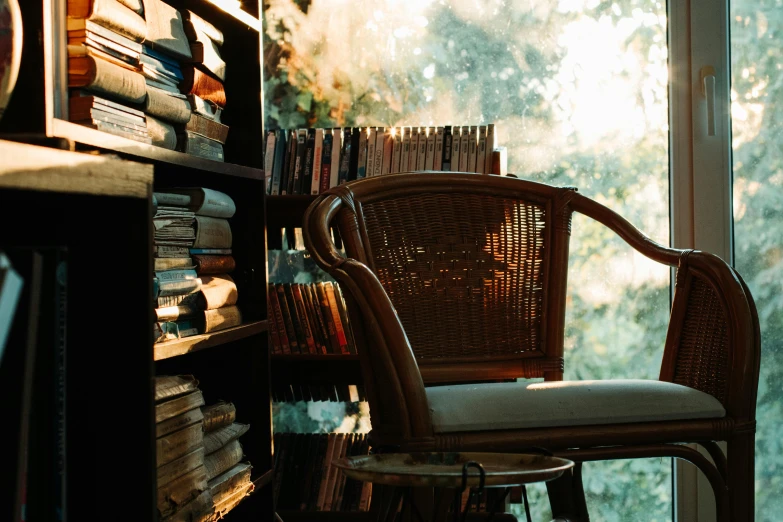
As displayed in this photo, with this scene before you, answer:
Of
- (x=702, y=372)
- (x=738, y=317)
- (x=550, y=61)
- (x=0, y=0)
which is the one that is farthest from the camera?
(x=550, y=61)

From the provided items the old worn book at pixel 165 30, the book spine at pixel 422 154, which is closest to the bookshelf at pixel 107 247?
the old worn book at pixel 165 30

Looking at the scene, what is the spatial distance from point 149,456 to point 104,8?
2.57 feet

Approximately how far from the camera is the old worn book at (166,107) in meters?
1.56

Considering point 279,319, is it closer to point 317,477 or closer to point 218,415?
point 317,477

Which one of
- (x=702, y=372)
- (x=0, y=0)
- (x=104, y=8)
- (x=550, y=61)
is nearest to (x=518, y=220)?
(x=702, y=372)

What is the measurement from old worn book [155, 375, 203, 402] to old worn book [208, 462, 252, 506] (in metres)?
0.21

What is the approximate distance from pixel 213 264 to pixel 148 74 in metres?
0.44

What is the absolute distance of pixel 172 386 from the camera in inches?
61.4

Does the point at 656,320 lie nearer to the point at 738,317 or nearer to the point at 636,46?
the point at 636,46

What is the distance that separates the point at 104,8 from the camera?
136 centimetres

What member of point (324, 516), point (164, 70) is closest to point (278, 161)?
point (164, 70)

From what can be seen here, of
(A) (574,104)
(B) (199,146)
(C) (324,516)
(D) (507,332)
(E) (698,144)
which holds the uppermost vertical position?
(A) (574,104)

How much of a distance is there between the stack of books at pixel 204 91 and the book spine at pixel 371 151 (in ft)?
1.76

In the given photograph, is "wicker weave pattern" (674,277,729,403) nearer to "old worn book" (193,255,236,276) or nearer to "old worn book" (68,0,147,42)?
"old worn book" (193,255,236,276)
